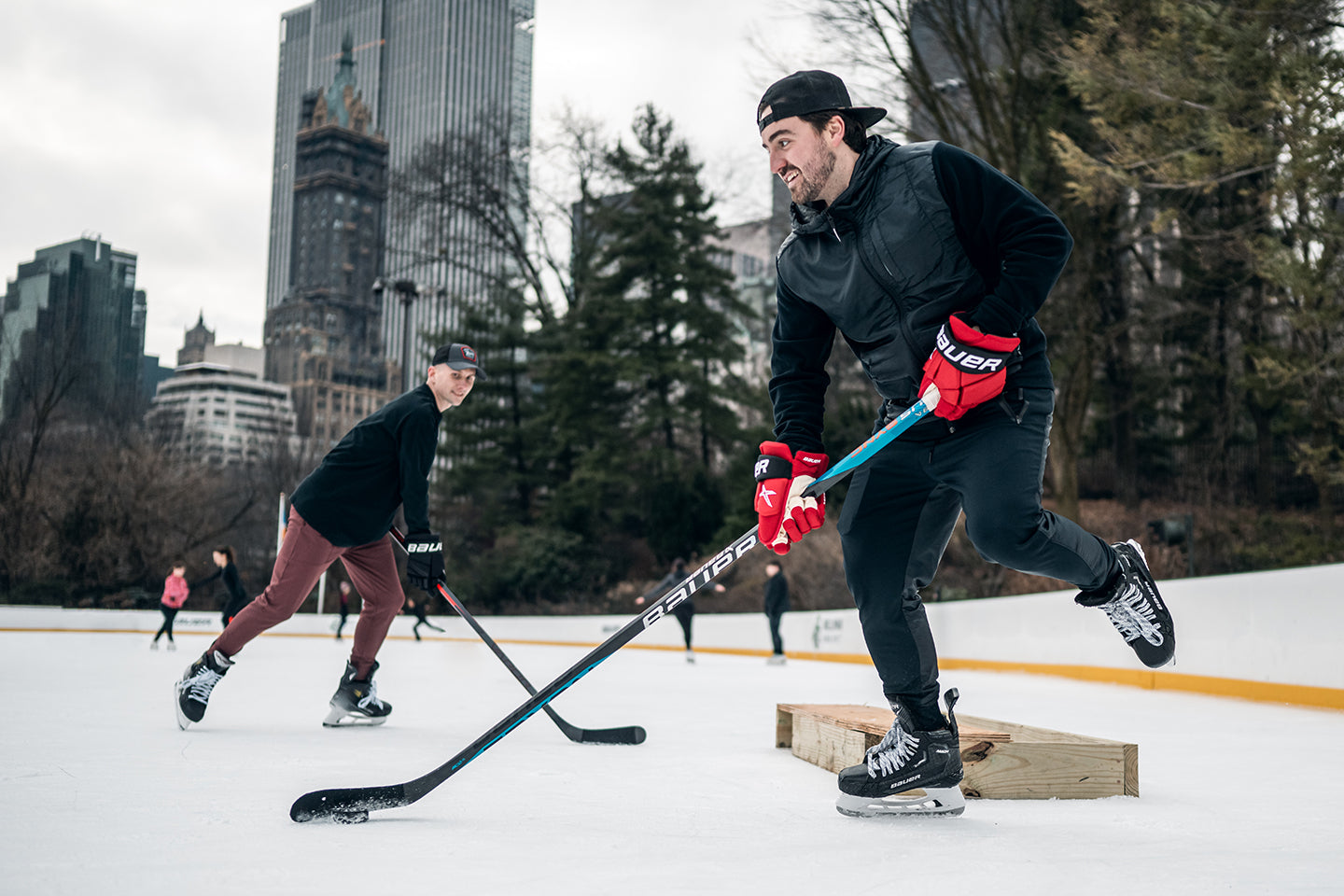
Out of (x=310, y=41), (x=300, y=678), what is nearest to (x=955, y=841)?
(x=300, y=678)

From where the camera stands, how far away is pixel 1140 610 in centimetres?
234

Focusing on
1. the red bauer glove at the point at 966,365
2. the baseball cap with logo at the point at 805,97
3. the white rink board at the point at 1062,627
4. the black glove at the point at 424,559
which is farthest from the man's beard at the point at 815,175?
the white rink board at the point at 1062,627

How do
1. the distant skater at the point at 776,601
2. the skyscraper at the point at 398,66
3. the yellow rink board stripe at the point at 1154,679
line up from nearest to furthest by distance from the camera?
the yellow rink board stripe at the point at 1154,679 → the distant skater at the point at 776,601 → the skyscraper at the point at 398,66

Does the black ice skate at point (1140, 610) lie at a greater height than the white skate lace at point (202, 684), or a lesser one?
greater

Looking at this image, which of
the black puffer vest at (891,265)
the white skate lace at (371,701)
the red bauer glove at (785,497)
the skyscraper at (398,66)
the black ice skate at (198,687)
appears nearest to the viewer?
the black puffer vest at (891,265)

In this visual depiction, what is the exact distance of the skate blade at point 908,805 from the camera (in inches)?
93.0

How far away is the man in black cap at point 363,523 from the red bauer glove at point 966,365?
213 centimetres

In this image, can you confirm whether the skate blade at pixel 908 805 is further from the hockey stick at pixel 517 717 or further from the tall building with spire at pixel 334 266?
the tall building with spire at pixel 334 266

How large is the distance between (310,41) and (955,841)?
137 meters

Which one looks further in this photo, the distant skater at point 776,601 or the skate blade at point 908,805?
the distant skater at point 776,601

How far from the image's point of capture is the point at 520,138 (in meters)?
26.6

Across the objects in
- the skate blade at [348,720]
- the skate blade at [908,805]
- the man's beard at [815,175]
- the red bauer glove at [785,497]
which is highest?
the man's beard at [815,175]

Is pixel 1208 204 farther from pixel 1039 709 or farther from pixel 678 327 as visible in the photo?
pixel 1039 709

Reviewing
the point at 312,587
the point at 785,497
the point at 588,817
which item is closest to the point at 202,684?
the point at 312,587
